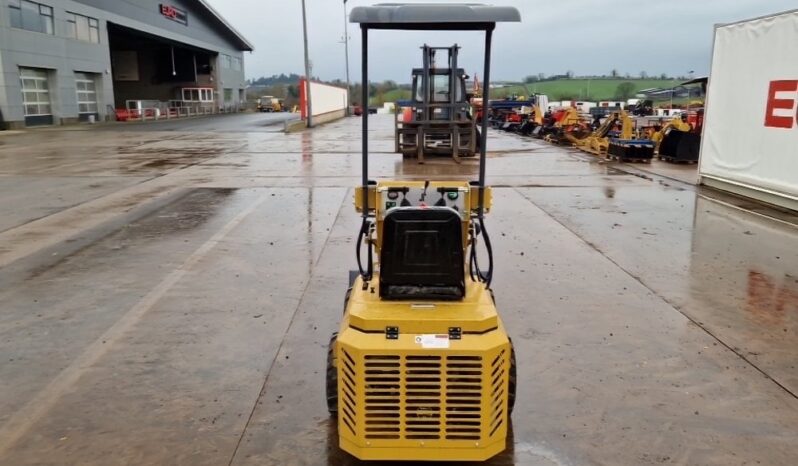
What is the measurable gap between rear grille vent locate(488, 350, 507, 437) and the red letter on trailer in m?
9.99

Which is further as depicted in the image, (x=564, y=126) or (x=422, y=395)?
(x=564, y=126)

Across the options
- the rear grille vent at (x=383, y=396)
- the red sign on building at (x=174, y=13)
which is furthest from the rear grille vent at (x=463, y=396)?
the red sign on building at (x=174, y=13)

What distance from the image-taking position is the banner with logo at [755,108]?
34.3 feet

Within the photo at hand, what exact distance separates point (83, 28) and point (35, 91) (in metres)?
6.43

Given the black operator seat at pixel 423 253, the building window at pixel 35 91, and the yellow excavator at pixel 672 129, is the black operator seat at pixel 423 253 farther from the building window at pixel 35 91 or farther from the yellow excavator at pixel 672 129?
the building window at pixel 35 91

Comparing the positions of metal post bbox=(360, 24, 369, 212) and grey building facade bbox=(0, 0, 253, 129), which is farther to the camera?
grey building facade bbox=(0, 0, 253, 129)

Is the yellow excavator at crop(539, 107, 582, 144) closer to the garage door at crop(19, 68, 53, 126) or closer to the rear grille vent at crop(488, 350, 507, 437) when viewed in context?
the rear grille vent at crop(488, 350, 507, 437)

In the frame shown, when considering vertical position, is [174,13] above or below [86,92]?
above

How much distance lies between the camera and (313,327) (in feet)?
16.9

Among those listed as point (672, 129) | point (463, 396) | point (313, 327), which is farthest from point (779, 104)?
point (463, 396)

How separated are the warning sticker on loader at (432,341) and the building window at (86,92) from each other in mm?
42125

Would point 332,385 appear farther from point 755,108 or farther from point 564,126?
point 564,126

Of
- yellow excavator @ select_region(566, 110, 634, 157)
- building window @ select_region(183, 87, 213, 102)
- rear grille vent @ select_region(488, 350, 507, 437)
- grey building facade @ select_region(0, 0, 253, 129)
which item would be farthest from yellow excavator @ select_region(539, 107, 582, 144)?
building window @ select_region(183, 87, 213, 102)

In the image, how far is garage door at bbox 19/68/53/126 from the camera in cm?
3347
